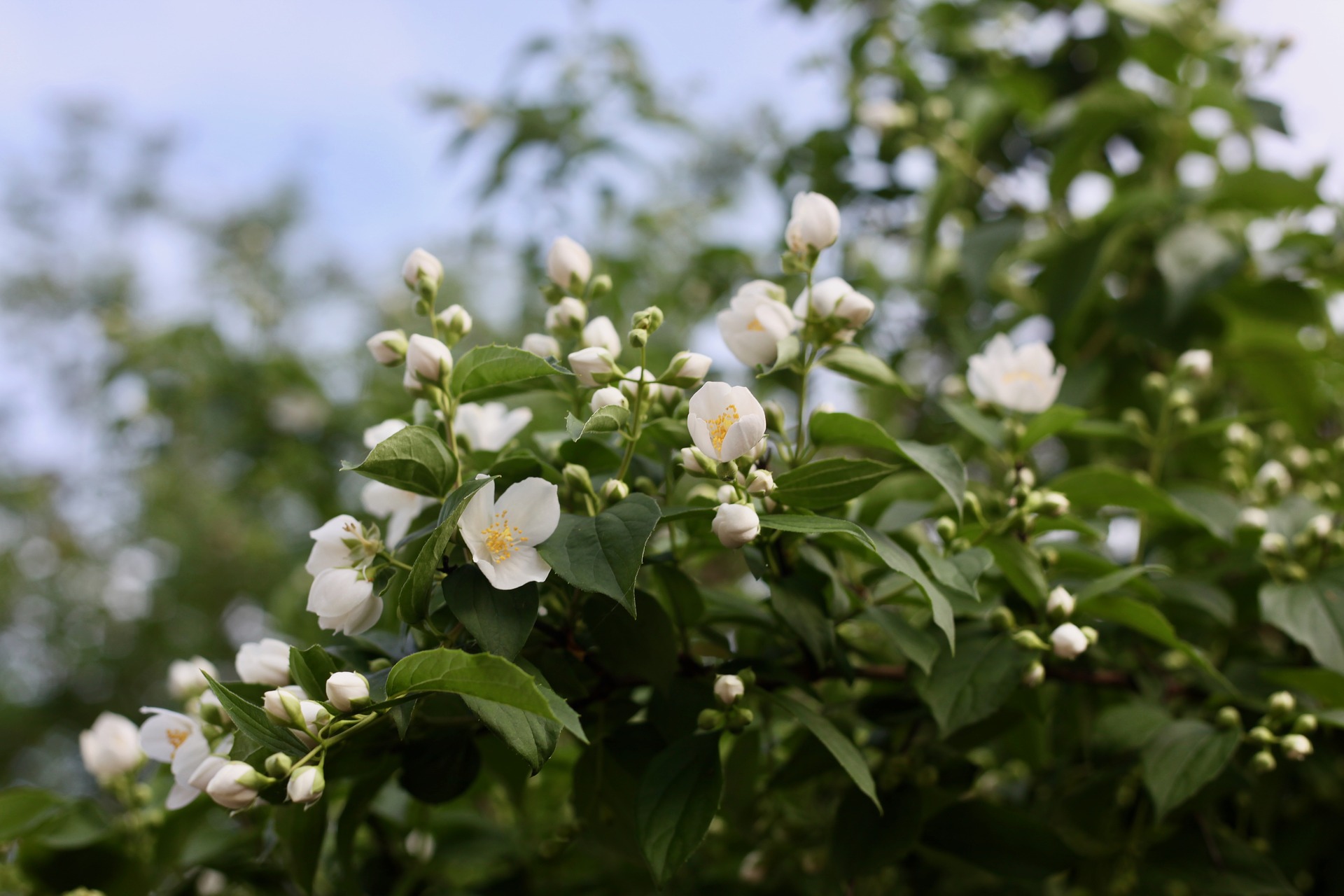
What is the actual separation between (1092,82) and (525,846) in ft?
8.11

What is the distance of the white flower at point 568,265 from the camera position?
1162mm

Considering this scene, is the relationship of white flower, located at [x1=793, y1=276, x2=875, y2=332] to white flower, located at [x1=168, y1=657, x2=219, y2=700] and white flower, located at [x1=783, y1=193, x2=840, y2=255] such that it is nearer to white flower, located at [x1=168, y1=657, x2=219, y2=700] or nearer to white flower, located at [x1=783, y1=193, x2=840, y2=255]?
white flower, located at [x1=783, y1=193, x2=840, y2=255]

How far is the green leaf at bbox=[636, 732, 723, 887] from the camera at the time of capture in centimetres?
93

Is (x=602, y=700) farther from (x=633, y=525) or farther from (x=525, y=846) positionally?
(x=525, y=846)

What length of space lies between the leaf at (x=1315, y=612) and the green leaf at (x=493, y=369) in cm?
101

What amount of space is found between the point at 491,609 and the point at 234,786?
26 cm

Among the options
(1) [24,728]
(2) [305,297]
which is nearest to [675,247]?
(2) [305,297]

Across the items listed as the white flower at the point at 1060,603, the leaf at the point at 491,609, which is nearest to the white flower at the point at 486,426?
the leaf at the point at 491,609

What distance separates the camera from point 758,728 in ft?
4.26

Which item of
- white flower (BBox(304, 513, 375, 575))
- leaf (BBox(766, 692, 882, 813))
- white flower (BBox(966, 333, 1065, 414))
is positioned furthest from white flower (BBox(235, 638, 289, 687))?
white flower (BBox(966, 333, 1065, 414))

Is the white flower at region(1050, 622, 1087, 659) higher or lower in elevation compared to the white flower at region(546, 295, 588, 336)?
lower

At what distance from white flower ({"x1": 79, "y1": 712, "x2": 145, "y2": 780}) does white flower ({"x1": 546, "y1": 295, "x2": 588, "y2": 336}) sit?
3.00 feet

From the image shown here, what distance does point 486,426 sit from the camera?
1.19 metres

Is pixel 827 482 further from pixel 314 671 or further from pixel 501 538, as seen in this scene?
pixel 314 671
